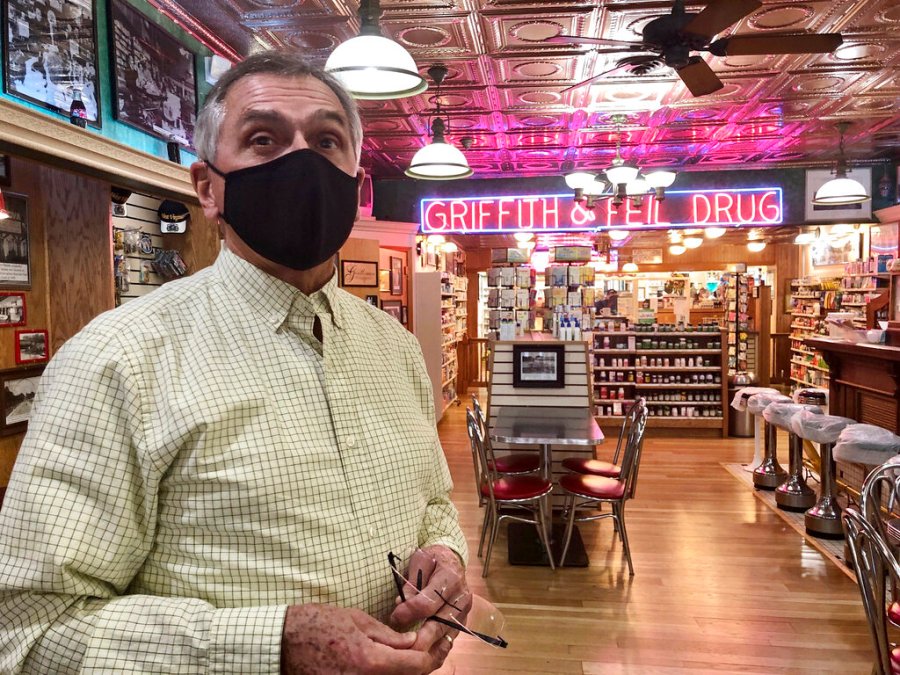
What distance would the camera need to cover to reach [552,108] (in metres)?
6.21

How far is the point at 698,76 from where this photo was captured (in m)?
3.93

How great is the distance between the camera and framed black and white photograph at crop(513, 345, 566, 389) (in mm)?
5594

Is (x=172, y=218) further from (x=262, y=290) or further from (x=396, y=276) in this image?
(x=396, y=276)

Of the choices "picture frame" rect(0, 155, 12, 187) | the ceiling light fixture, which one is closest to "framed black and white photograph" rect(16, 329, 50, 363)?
"picture frame" rect(0, 155, 12, 187)

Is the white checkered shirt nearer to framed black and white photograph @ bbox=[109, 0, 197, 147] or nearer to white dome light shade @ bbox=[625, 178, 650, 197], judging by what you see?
framed black and white photograph @ bbox=[109, 0, 197, 147]

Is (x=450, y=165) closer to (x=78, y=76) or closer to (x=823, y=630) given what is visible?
(x=78, y=76)

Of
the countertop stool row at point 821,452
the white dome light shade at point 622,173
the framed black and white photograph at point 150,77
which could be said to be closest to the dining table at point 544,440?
the countertop stool row at point 821,452

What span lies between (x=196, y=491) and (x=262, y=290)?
1.10 ft

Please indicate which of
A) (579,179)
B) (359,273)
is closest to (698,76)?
(579,179)

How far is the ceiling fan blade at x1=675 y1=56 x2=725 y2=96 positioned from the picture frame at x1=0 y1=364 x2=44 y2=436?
13.5ft

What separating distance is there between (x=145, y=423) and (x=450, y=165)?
4.22m

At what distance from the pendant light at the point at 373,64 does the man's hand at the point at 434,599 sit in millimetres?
2579

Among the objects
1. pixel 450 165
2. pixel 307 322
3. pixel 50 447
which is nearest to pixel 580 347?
pixel 450 165

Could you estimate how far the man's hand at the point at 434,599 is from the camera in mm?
929
